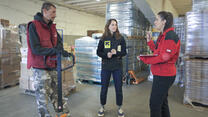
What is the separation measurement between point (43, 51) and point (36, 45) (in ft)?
0.35

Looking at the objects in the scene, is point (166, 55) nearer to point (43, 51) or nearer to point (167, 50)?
point (167, 50)

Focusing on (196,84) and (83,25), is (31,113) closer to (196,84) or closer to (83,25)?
(196,84)

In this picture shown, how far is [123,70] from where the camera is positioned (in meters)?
5.04

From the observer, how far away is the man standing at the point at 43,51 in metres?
1.74

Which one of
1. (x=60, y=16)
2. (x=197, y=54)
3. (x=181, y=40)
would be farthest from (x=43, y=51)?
(x=60, y=16)

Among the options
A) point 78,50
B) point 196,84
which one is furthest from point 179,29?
point 78,50

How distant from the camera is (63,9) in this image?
9898 mm

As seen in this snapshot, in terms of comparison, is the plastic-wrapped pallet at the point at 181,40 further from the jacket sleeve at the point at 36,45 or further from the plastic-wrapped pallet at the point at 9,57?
the plastic-wrapped pallet at the point at 9,57

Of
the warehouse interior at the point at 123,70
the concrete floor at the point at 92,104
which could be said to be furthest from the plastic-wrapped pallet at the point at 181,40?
the concrete floor at the point at 92,104

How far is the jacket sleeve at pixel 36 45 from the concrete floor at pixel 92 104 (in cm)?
152

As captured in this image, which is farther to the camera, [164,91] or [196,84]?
[196,84]

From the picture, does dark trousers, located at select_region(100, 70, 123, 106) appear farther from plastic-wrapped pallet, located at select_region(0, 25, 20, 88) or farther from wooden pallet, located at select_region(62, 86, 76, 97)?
plastic-wrapped pallet, located at select_region(0, 25, 20, 88)

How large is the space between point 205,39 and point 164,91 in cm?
200

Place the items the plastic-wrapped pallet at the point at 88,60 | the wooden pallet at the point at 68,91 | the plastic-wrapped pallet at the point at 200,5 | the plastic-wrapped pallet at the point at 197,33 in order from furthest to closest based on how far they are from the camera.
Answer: the plastic-wrapped pallet at the point at 88,60 → the wooden pallet at the point at 68,91 → the plastic-wrapped pallet at the point at 200,5 → the plastic-wrapped pallet at the point at 197,33
